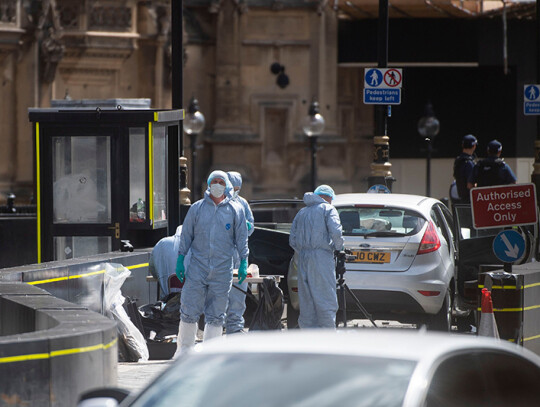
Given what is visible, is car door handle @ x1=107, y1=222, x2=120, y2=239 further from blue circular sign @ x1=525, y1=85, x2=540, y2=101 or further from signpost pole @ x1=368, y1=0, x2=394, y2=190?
blue circular sign @ x1=525, y1=85, x2=540, y2=101

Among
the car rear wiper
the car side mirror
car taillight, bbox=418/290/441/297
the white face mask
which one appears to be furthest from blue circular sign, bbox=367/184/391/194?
the car side mirror

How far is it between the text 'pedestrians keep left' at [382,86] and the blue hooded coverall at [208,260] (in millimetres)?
8407

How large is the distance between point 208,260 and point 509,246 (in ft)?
8.91

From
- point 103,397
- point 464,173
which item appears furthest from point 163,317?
point 103,397

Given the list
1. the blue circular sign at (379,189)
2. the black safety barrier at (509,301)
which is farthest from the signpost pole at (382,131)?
the black safety barrier at (509,301)

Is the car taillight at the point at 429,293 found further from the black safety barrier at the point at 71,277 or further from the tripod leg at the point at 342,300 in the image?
the black safety barrier at the point at 71,277

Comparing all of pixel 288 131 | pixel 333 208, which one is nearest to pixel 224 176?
pixel 333 208

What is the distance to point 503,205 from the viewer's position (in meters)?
12.1

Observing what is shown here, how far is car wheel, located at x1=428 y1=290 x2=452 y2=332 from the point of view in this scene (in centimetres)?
1341

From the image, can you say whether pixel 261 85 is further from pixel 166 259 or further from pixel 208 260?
pixel 208 260

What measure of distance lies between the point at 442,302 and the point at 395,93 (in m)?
7.32

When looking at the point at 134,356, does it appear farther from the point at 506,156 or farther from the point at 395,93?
the point at 506,156

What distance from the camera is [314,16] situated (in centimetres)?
3575

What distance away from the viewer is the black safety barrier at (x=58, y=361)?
718 centimetres
